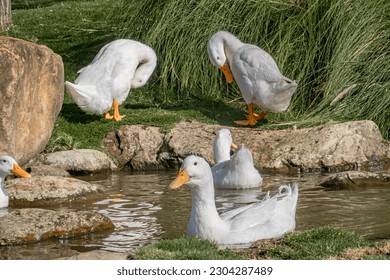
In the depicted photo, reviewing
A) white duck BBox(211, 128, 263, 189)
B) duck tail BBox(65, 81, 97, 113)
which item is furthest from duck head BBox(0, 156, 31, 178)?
duck tail BBox(65, 81, 97, 113)

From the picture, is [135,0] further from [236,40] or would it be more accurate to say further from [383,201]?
[383,201]

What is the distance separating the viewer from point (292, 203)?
7805 millimetres

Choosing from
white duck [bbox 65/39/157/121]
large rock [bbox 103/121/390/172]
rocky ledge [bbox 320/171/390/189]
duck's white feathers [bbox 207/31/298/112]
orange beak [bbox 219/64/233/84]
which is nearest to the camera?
rocky ledge [bbox 320/171/390/189]

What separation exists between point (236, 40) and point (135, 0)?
2.91 meters

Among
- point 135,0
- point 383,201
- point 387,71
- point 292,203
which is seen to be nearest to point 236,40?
point 387,71

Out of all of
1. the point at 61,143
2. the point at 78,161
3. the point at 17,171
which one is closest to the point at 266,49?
the point at 61,143

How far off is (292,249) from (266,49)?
22.5 feet

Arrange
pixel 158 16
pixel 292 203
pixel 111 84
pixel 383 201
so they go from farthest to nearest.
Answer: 1. pixel 158 16
2. pixel 111 84
3. pixel 383 201
4. pixel 292 203

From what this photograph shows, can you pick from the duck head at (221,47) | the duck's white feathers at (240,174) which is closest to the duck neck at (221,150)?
the duck's white feathers at (240,174)

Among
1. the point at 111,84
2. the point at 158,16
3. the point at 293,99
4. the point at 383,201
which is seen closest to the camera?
the point at 383,201

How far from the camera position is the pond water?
24.5 feet

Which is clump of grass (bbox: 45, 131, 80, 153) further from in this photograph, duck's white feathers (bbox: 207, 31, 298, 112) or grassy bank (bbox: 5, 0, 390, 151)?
duck's white feathers (bbox: 207, 31, 298, 112)

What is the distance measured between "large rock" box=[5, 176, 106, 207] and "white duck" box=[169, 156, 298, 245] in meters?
2.21

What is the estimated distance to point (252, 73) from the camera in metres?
12.0
